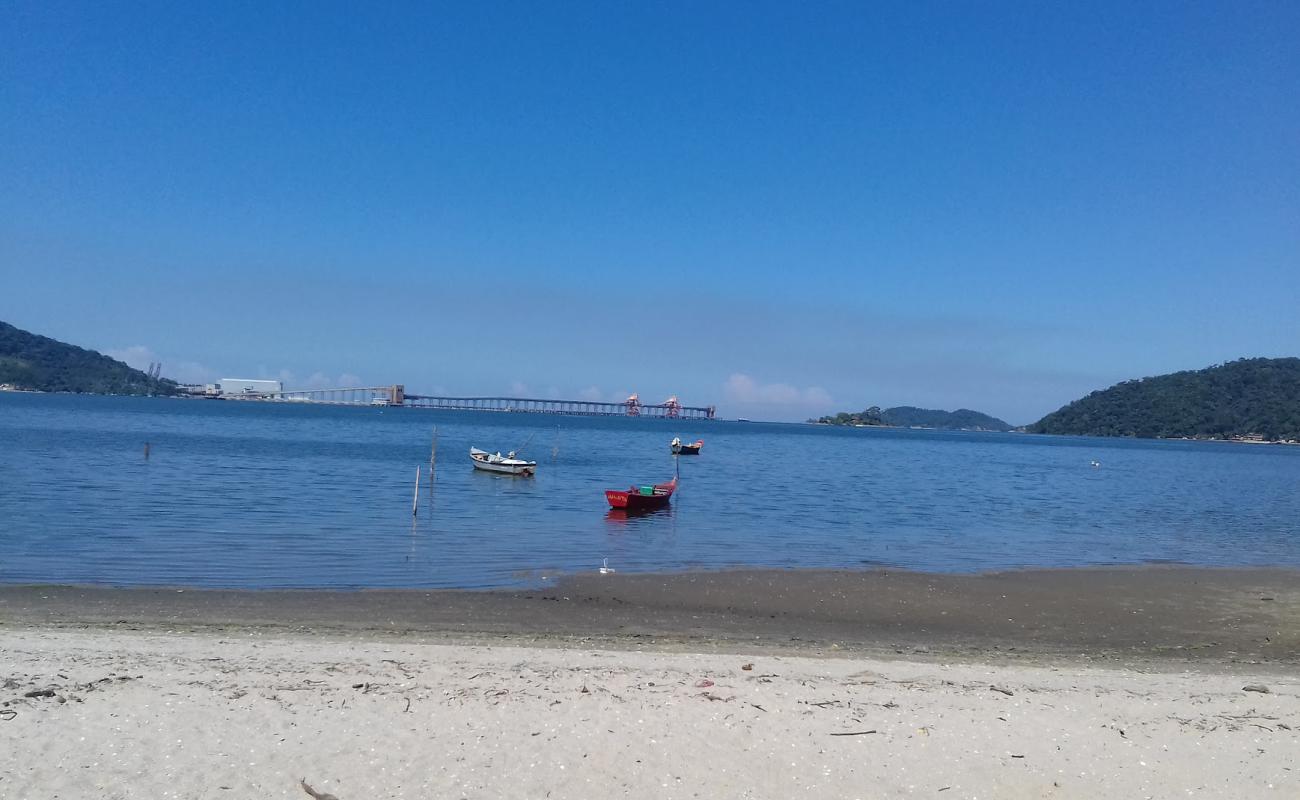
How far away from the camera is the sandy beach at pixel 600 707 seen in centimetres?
764

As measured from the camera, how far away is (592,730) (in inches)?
339

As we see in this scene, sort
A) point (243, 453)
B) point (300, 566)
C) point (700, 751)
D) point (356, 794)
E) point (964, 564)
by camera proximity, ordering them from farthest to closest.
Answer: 1. point (243, 453)
2. point (964, 564)
3. point (300, 566)
4. point (700, 751)
5. point (356, 794)

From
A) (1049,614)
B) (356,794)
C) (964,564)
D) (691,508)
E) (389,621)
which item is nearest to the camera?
(356,794)

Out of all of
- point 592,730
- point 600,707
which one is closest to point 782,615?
point 600,707

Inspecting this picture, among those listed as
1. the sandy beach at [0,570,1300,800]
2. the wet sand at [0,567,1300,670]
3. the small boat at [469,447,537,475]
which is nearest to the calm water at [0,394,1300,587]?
the small boat at [469,447,537,475]

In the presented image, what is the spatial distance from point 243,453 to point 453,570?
4365cm

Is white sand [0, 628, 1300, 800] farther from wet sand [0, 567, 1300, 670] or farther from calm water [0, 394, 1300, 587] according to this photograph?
calm water [0, 394, 1300, 587]

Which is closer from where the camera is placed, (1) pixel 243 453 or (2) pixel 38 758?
(2) pixel 38 758

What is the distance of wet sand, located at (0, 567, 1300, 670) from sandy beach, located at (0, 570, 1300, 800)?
4.5 inches

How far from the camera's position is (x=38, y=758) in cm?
745

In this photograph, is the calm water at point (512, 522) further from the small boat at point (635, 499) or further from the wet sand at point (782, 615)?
the wet sand at point (782, 615)

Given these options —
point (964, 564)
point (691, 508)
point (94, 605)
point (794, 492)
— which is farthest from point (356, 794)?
point (794, 492)

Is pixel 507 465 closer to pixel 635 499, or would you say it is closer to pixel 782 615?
pixel 635 499

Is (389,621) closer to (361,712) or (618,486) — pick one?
(361,712)
